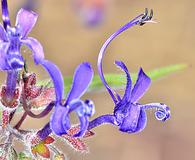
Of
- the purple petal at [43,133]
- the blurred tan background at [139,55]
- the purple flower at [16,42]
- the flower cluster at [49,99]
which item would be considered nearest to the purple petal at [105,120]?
the flower cluster at [49,99]

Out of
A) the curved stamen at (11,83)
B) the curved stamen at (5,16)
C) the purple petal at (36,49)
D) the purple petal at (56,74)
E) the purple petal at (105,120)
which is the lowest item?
the purple petal at (105,120)

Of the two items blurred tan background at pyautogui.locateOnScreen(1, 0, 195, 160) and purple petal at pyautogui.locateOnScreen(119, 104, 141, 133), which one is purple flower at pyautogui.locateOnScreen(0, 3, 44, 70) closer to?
purple petal at pyautogui.locateOnScreen(119, 104, 141, 133)

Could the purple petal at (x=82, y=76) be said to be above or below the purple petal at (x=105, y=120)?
above

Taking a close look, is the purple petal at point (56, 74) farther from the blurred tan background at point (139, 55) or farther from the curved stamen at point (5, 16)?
the blurred tan background at point (139, 55)

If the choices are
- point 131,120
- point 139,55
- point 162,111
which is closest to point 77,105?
point 131,120

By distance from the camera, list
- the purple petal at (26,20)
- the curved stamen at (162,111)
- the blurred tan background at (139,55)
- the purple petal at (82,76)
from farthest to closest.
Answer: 1. the blurred tan background at (139,55)
2. the curved stamen at (162,111)
3. the purple petal at (26,20)
4. the purple petal at (82,76)

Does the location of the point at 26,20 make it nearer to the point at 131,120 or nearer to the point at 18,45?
the point at 18,45

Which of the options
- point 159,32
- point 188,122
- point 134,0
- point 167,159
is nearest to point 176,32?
point 159,32

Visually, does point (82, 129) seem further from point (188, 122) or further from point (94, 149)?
point (188, 122)
